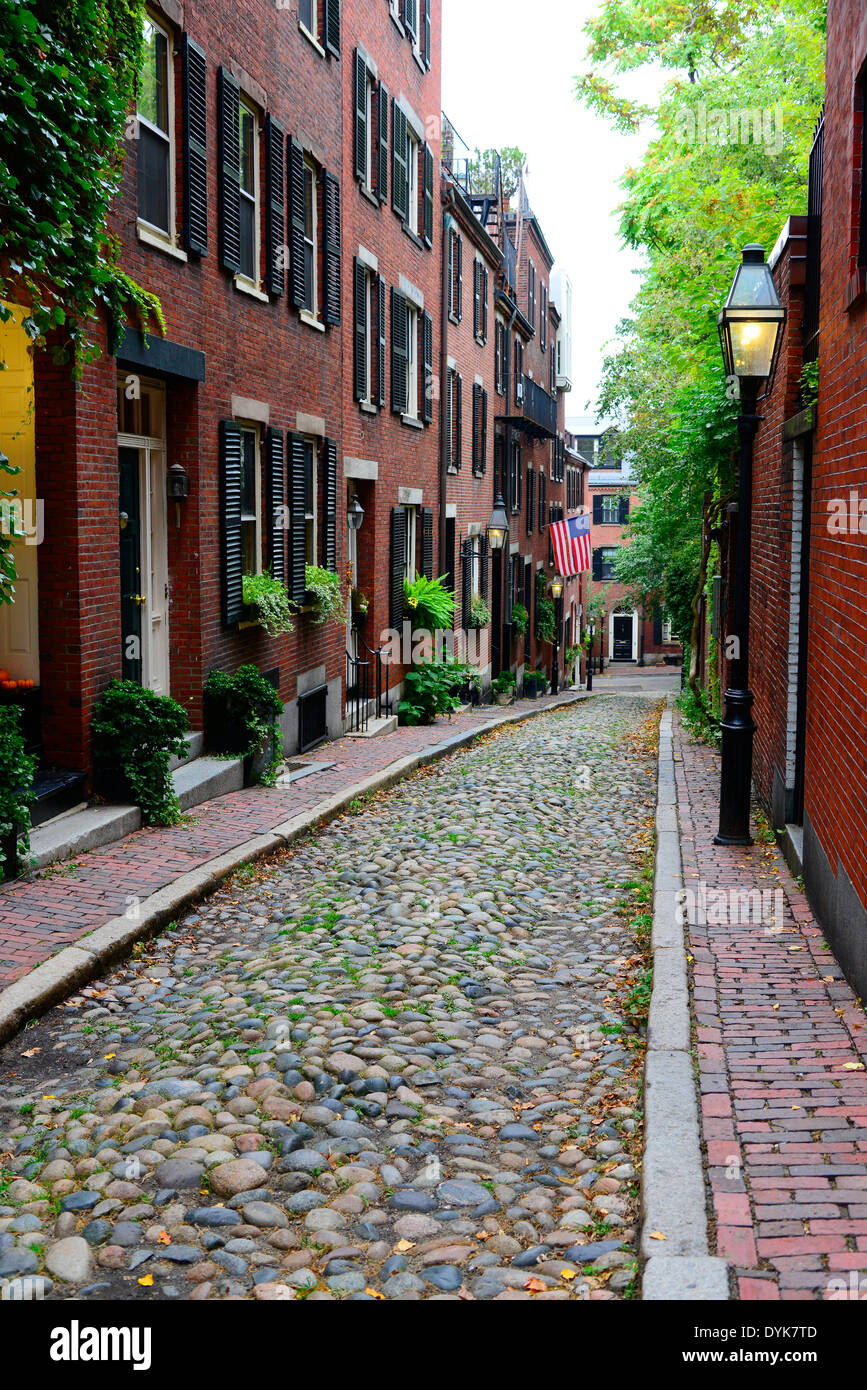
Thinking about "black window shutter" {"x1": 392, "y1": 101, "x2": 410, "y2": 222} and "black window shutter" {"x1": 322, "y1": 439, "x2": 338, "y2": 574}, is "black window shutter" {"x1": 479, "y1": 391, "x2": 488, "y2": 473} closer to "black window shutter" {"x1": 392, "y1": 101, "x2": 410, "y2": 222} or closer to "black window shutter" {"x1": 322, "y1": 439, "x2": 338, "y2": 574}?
"black window shutter" {"x1": 392, "y1": 101, "x2": 410, "y2": 222}

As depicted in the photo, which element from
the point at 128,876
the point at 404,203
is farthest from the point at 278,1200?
the point at 404,203

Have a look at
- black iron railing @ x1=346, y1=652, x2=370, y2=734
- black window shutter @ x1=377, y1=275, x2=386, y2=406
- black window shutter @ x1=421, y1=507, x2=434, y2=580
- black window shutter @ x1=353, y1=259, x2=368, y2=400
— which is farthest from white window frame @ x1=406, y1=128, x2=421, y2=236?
black iron railing @ x1=346, y1=652, x2=370, y2=734

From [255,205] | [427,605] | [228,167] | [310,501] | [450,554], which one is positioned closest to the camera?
[228,167]

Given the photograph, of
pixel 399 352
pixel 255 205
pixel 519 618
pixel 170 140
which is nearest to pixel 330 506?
pixel 255 205

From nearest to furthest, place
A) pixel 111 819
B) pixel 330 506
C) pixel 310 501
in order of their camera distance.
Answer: pixel 111 819 → pixel 310 501 → pixel 330 506

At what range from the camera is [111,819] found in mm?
8648

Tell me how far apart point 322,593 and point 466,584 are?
38.7ft

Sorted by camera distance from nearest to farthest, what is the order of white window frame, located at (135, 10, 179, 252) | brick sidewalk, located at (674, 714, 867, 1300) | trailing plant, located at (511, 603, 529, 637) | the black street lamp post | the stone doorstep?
1. brick sidewalk, located at (674, 714, 867, 1300)
2. the stone doorstep
3. the black street lamp post
4. white window frame, located at (135, 10, 179, 252)
5. trailing plant, located at (511, 603, 529, 637)

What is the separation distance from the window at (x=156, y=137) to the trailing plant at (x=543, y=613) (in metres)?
27.1

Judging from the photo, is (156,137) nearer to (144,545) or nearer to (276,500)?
(144,545)

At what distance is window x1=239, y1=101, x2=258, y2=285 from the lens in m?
12.2

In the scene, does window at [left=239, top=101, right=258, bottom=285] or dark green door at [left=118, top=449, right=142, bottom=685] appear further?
window at [left=239, top=101, right=258, bottom=285]

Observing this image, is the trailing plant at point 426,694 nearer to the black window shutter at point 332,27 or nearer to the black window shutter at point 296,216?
the black window shutter at point 296,216

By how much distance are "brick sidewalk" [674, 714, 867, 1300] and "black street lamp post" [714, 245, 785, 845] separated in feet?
4.60
